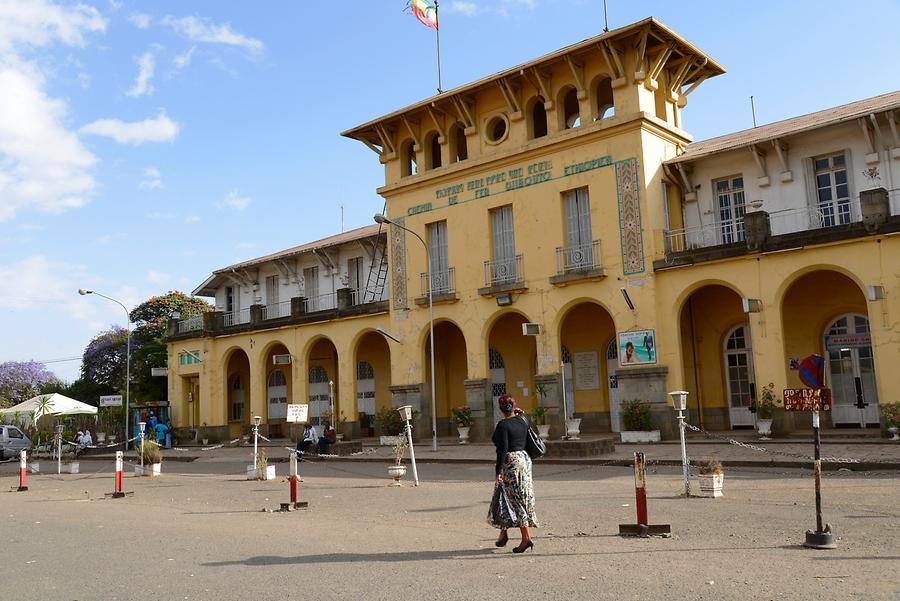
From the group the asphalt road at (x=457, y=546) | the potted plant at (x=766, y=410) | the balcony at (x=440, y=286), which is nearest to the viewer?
the asphalt road at (x=457, y=546)

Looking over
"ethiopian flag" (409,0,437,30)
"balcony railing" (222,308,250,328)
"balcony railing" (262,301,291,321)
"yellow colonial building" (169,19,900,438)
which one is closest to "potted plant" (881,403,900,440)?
"yellow colonial building" (169,19,900,438)

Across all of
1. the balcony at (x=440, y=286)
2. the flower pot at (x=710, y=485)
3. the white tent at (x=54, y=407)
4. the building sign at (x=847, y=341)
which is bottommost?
the flower pot at (x=710, y=485)

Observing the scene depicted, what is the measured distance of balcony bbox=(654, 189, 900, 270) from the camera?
1803cm

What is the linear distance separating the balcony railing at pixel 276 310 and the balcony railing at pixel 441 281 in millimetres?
9855

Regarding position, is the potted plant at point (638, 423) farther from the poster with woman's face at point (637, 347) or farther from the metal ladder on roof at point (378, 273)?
the metal ladder on roof at point (378, 273)

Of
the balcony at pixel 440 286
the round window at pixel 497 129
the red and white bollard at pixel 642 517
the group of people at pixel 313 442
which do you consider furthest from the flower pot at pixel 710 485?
the round window at pixel 497 129

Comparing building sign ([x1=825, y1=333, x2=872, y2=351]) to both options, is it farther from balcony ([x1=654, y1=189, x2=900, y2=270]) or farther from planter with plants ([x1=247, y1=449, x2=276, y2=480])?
planter with plants ([x1=247, y1=449, x2=276, y2=480])

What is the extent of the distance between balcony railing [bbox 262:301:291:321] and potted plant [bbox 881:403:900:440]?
77.1ft

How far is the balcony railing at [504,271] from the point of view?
2405 cm

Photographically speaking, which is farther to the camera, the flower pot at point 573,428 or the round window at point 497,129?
the round window at point 497,129

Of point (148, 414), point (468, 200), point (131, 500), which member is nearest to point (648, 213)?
point (468, 200)

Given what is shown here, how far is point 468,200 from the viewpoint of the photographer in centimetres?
2539

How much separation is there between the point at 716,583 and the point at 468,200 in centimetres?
2007

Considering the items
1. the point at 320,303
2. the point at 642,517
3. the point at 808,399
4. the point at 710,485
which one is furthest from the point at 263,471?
the point at 320,303
